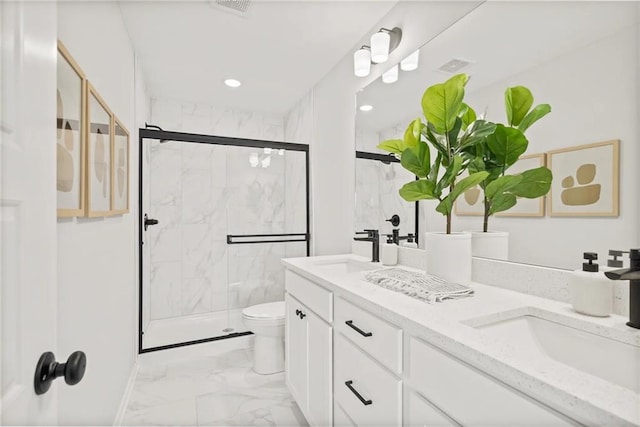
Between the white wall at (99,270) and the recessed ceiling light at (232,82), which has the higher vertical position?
the recessed ceiling light at (232,82)

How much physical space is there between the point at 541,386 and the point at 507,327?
42 cm

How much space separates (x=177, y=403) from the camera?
1980 millimetres

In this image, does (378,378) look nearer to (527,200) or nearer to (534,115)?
(527,200)

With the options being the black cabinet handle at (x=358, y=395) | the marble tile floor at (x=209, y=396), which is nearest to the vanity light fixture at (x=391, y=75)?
the black cabinet handle at (x=358, y=395)

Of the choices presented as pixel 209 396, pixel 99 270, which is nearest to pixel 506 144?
pixel 99 270

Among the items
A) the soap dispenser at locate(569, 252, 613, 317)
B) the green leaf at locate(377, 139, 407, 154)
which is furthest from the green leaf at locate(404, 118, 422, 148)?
the soap dispenser at locate(569, 252, 613, 317)

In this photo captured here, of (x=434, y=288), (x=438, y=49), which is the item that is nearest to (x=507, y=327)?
(x=434, y=288)

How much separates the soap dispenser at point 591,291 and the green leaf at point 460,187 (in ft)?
1.27

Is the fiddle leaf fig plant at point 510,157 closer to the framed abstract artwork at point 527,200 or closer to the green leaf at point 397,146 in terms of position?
the framed abstract artwork at point 527,200

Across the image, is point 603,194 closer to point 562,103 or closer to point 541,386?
point 562,103

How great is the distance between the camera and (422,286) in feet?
3.68

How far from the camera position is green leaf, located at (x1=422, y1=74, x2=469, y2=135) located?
1.17 m

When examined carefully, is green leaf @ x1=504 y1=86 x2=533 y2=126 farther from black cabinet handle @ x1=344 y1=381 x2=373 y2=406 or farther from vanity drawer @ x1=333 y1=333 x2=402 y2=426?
black cabinet handle @ x1=344 y1=381 x2=373 y2=406

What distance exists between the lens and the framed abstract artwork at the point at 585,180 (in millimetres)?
941
